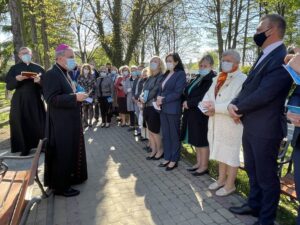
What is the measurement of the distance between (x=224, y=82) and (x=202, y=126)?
43.4 inches

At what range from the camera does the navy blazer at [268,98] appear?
3361 mm

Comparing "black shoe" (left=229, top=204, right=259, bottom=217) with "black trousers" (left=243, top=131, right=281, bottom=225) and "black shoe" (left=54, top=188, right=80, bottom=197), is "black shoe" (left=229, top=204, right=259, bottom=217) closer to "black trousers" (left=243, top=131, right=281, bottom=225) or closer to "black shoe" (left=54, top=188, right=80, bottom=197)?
"black trousers" (left=243, top=131, right=281, bottom=225)

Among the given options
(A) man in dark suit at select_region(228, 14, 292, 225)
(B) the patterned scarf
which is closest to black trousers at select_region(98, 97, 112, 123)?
(B) the patterned scarf

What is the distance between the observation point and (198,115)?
5543 millimetres

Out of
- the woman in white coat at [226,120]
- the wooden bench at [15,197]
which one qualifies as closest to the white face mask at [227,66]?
the woman in white coat at [226,120]

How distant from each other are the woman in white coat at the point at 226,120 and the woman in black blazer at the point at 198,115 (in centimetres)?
44

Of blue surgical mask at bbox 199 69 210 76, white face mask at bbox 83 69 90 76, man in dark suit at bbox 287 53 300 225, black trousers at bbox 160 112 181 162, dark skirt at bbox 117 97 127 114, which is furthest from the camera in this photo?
white face mask at bbox 83 69 90 76

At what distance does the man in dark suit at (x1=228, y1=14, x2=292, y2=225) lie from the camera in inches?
133

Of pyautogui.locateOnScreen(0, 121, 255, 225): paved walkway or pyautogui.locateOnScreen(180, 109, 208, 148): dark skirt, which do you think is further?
pyautogui.locateOnScreen(180, 109, 208, 148): dark skirt

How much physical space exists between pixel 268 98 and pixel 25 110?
554 cm

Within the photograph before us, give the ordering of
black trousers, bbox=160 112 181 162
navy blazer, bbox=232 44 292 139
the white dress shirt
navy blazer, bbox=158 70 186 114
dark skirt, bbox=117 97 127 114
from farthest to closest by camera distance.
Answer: dark skirt, bbox=117 97 127 114, black trousers, bbox=160 112 181 162, navy blazer, bbox=158 70 186 114, the white dress shirt, navy blazer, bbox=232 44 292 139

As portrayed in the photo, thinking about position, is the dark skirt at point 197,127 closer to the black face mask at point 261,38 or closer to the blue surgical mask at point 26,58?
the black face mask at point 261,38

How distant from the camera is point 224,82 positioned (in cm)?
470

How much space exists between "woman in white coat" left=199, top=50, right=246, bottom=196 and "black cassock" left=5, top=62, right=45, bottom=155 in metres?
4.03
